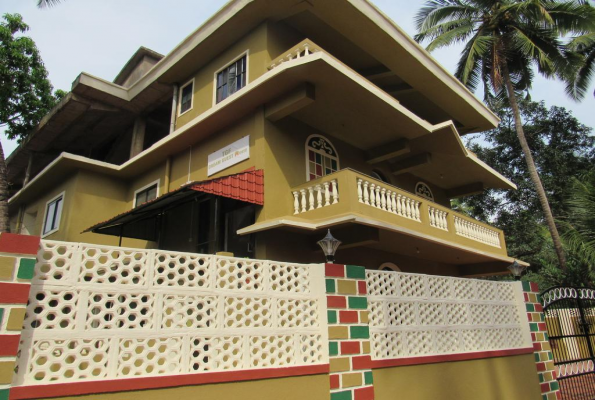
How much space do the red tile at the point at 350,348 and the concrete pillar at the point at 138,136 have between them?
11.2 meters

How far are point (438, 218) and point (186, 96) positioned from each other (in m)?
8.25

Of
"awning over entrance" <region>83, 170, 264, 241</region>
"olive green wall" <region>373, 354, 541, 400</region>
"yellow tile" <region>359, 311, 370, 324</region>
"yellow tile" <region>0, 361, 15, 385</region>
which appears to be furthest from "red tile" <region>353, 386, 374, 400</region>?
"awning over entrance" <region>83, 170, 264, 241</region>

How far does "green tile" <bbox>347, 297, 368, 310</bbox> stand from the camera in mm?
5457

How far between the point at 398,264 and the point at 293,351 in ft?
25.3

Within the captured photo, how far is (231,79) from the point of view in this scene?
11211 mm

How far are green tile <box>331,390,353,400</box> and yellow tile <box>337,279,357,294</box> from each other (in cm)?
119

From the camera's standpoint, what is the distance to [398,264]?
39.7 feet

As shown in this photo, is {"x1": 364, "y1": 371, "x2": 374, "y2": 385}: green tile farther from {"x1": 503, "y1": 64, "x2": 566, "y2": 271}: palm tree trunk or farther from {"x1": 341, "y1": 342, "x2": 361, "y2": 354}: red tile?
{"x1": 503, "y1": 64, "x2": 566, "y2": 271}: palm tree trunk

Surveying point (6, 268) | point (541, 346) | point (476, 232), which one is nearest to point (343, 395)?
point (6, 268)

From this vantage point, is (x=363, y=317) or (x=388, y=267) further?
(x=388, y=267)

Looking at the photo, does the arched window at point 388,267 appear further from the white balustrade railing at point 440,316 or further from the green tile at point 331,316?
the green tile at point 331,316

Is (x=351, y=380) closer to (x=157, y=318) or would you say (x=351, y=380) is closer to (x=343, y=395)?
(x=343, y=395)

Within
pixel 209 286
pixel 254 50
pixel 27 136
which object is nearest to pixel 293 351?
pixel 209 286

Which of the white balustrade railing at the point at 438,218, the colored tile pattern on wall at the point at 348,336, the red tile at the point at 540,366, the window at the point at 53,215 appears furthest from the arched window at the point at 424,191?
the window at the point at 53,215
